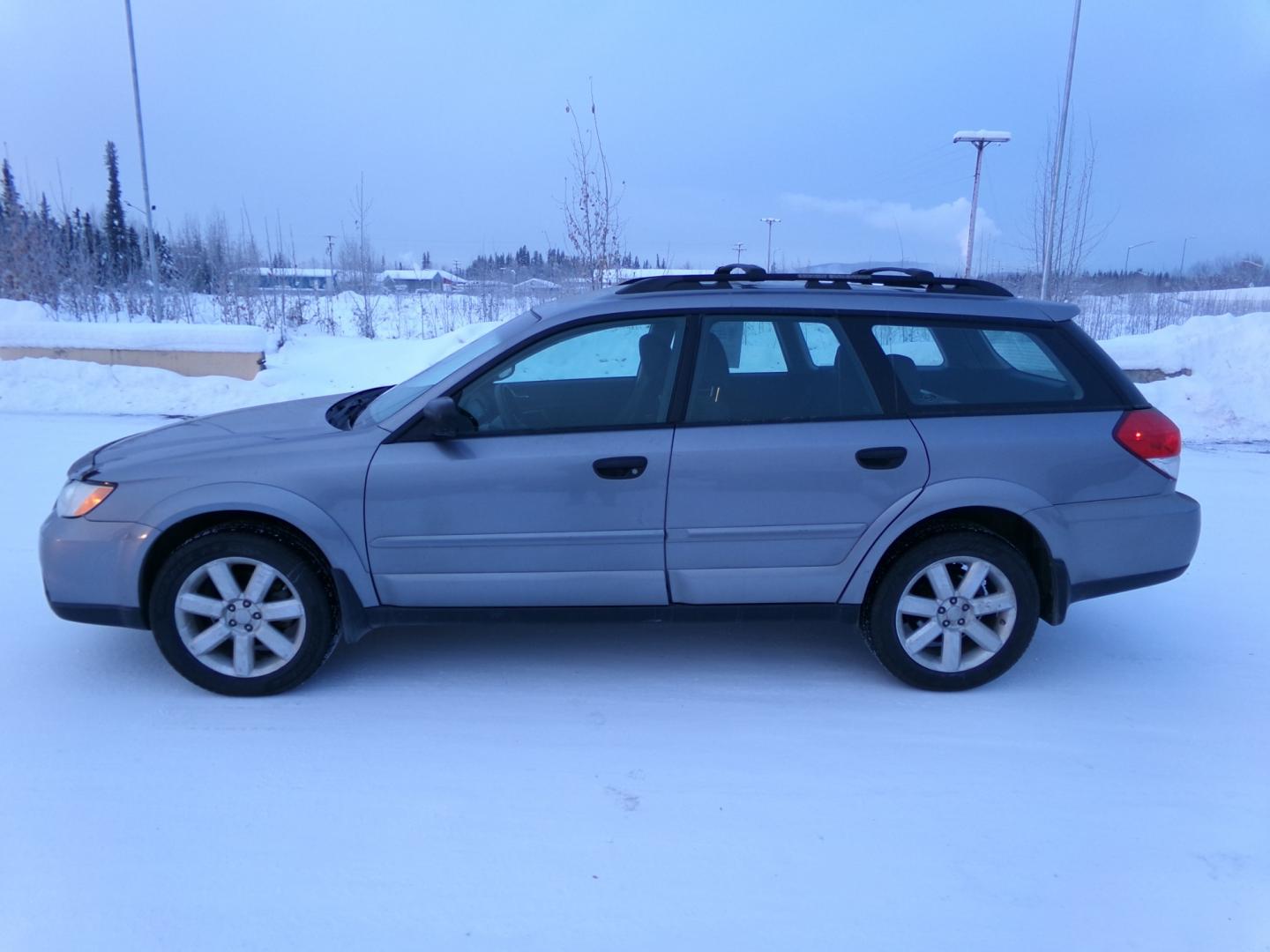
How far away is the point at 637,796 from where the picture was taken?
3.21 m

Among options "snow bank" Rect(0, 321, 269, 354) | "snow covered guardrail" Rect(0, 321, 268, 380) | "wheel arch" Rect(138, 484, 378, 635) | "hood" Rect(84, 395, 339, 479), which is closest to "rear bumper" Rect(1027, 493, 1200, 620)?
"wheel arch" Rect(138, 484, 378, 635)

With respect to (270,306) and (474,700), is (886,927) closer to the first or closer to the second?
(474,700)

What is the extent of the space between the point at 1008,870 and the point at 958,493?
59.3 inches

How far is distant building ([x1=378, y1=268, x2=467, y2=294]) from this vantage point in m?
28.4

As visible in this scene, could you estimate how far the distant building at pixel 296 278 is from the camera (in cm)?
2094

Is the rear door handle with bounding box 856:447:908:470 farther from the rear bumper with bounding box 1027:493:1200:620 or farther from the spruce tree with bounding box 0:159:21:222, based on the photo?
the spruce tree with bounding box 0:159:21:222

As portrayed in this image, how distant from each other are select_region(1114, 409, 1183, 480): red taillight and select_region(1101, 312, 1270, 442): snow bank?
720 centimetres

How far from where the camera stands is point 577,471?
376cm

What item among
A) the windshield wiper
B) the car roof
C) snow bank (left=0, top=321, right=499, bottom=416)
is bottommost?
snow bank (left=0, top=321, right=499, bottom=416)

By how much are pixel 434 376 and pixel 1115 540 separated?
3.00 m

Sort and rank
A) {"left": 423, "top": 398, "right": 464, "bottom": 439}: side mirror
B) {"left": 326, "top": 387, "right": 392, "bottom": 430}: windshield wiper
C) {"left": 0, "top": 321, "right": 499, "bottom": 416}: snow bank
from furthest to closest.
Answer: {"left": 0, "top": 321, "right": 499, "bottom": 416}: snow bank, {"left": 326, "top": 387, "right": 392, "bottom": 430}: windshield wiper, {"left": 423, "top": 398, "right": 464, "bottom": 439}: side mirror

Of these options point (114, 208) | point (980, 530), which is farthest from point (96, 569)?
point (114, 208)

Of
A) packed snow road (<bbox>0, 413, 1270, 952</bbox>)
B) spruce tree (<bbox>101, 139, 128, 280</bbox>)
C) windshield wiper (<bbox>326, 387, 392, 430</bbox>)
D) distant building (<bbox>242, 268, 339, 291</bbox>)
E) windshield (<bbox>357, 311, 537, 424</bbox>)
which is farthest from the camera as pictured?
spruce tree (<bbox>101, 139, 128, 280</bbox>)

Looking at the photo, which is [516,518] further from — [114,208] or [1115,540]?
[114,208]
